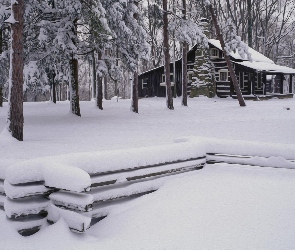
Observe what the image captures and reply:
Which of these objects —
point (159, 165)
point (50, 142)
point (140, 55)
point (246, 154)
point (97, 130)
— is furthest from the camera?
point (140, 55)

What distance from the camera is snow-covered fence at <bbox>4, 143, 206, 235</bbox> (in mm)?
4352

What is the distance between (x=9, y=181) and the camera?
4.50 meters

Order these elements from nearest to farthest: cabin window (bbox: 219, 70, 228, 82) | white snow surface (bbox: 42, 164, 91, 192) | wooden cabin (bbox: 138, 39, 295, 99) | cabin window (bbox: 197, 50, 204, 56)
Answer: white snow surface (bbox: 42, 164, 91, 192) < wooden cabin (bbox: 138, 39, 295, 99) < cabin window (bbox: 197, 50, 204, 56) < cabin window (bbox: 219, 70, 228, 82)

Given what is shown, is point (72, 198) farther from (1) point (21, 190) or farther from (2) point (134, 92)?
(2) point (134, 92)

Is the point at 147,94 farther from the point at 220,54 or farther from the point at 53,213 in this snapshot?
the point at 53,213

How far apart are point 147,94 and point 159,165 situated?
35.7 meters

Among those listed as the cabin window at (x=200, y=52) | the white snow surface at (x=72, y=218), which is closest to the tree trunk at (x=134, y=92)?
the white snow surface at (x=72, y=218)

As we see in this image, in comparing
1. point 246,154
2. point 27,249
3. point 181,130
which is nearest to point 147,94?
point 181,130

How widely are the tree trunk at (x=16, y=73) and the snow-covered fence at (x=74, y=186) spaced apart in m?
5.83

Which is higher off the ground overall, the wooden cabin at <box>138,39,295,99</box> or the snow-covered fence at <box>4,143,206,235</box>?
the wooden cabin at <box>138,39,295,99</box>

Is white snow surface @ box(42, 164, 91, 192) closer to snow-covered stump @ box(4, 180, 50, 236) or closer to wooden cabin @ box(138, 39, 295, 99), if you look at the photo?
snow-covered stump @ box(4, 180, 50, 236)

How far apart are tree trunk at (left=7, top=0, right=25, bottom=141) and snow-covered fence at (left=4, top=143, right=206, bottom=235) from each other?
583 cm

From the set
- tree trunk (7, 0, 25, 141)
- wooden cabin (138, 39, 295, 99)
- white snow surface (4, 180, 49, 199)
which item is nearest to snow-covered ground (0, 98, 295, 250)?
white snow surface (4, 180, 49, 199)

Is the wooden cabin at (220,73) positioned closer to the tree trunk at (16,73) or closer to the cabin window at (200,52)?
the cabin window at (200,52)
